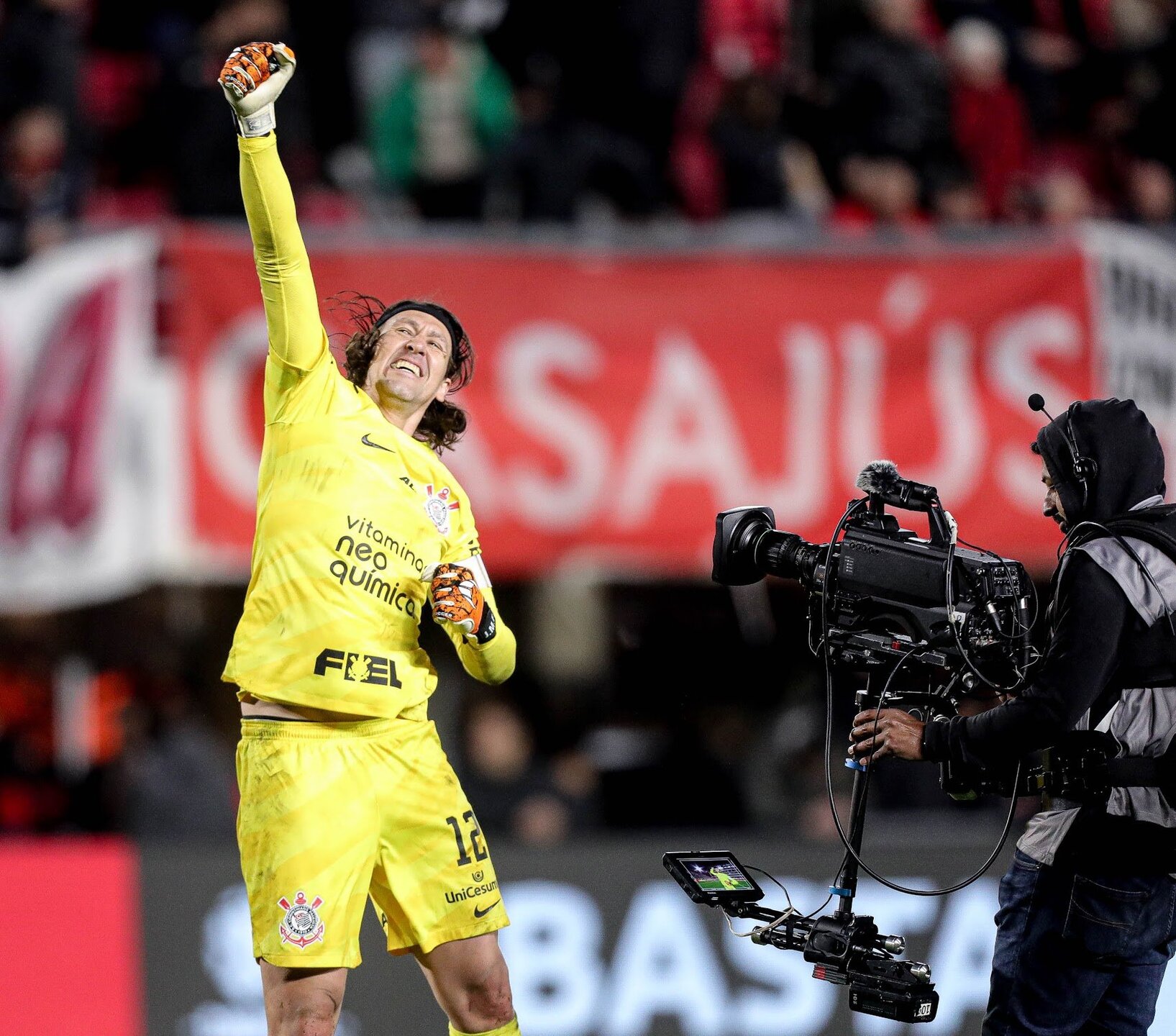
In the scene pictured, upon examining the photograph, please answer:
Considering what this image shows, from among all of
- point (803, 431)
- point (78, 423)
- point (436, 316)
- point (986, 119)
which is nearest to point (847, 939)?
point (436, 316)

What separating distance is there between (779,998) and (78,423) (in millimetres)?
3468

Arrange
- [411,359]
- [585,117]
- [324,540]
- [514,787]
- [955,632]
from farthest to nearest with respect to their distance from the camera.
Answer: [585,117]
[514,787]
[411,359]
[324,540]
[955,632]

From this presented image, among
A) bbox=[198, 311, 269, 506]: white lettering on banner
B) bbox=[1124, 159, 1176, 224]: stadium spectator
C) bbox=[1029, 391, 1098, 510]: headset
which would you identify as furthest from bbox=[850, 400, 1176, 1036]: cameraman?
bbox=[1124, 159, 1176, 224]: stadium spectator

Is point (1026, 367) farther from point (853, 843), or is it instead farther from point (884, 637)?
point (853, 843)

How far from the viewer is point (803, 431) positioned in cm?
796

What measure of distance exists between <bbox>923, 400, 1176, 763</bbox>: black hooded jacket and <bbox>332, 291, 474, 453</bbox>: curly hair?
1467mm

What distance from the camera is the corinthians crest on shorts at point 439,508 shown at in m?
4.63

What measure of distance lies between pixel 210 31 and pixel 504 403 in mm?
2669

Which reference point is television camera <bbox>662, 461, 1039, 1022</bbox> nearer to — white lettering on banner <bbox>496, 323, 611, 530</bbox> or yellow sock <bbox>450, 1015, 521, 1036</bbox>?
yellow sock <bbox>450, 1015, 521, 1036</bbox>

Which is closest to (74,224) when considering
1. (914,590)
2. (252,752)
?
(252,752)

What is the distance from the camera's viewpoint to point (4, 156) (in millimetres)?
8695

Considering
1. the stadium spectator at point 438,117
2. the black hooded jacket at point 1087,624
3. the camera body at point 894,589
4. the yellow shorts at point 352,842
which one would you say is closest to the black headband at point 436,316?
the camera body at point 894,589

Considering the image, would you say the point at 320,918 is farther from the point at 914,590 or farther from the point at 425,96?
the point at 425,96

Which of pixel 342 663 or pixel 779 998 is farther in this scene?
pixel 779 998
